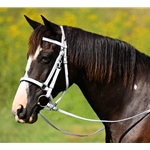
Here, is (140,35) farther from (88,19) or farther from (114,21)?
(88,19)

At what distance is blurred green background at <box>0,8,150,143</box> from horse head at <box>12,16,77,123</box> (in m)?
3.72

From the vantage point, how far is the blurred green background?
652 centimetres

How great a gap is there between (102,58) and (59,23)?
4.15 m

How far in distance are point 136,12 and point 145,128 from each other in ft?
15.0

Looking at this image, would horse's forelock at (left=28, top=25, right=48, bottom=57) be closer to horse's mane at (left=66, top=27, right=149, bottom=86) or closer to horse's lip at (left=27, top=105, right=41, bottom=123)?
horse's mane at (left=66, top=27, right=149, bottom=86)

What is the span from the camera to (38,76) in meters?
2.73

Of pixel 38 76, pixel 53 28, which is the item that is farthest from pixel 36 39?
pixel 38 76

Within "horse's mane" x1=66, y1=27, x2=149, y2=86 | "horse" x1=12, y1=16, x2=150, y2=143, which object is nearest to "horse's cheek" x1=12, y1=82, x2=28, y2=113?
"horse" x1=12, y1=16, x2=150, y2=143

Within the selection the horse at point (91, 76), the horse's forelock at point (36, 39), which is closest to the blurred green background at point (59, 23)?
the horse at point (91, 76)

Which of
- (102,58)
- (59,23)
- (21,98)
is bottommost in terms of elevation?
(21,98)

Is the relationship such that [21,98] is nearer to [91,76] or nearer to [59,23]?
→ [91,76]

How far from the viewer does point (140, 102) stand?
2.76 metres

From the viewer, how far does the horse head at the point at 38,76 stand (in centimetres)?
273

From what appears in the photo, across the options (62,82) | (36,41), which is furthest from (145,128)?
(36,41)
